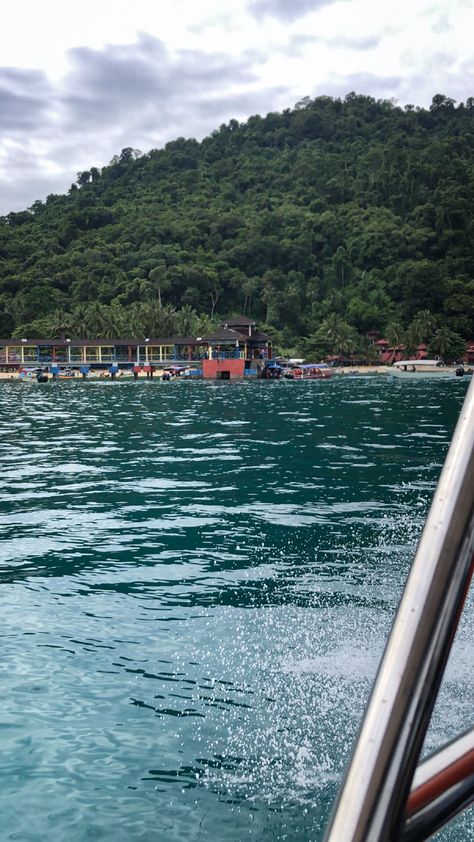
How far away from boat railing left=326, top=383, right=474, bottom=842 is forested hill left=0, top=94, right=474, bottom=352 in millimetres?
95569

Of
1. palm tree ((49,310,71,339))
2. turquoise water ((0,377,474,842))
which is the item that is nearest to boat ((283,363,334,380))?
palm tree ((49,310,71,339))

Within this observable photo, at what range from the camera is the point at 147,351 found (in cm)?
9056

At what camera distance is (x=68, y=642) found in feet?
23.0

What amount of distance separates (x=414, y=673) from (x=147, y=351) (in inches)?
3579

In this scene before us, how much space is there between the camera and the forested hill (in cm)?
10062

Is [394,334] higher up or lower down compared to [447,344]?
higher up

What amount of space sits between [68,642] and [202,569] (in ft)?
8.41

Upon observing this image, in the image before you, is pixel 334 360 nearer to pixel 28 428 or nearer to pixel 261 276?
pixel 261 276

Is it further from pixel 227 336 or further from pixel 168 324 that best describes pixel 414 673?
pixel 168 324

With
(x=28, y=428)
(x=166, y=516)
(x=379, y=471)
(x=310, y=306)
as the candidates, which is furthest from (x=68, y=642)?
(x=310, y=306)

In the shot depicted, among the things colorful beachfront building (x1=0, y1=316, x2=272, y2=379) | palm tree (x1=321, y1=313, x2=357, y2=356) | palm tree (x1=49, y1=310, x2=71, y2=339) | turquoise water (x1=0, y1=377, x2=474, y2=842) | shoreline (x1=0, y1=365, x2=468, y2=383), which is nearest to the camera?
turquoise water (x1=0, y1=377, x2=474, y2=842)

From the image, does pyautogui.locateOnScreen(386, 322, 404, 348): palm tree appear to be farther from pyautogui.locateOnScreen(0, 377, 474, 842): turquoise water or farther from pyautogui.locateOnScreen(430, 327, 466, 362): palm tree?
pyautogui.locateOnScreen(0, 377, 474, 842): turquoise water

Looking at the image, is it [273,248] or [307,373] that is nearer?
[307,373]

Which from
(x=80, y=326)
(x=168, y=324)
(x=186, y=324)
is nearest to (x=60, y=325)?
(x=80, y=326)
